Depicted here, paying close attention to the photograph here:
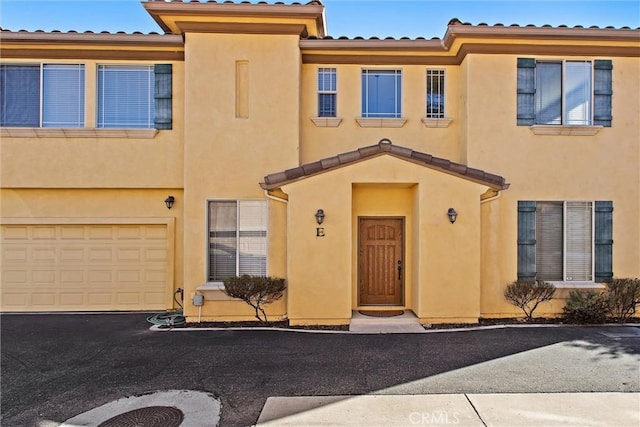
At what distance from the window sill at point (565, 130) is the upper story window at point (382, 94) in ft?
10.5

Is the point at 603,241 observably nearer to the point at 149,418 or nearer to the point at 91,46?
the point at 149,418

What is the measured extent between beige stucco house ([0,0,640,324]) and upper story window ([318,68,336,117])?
2.3 inches

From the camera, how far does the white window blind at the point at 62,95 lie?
8.80 metres

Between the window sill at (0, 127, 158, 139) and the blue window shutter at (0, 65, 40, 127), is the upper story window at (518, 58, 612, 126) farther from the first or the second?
the blue window shutter at (0, 65, 40, 127)

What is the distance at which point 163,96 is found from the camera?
8.80 metres

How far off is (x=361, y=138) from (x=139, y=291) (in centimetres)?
683

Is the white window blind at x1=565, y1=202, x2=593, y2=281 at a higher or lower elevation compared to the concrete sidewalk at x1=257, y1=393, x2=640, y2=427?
higher

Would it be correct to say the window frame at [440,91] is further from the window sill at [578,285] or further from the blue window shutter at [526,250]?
the window sill at [578,285]

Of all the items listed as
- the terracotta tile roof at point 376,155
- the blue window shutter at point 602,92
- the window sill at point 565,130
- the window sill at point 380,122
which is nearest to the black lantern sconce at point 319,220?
the terracotta tile roof at point 376,155

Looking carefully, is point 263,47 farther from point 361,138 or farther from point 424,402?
point 424,402

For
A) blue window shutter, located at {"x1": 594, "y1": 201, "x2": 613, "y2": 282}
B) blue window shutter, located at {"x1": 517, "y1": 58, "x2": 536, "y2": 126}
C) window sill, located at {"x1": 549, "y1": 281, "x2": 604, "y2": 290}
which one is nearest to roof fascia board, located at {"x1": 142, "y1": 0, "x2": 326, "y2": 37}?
blue window shutter, located at {"x1": 517, "y1": 58, "x2": 536, "y2": 126}

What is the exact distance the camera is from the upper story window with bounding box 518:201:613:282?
8352 millimetres

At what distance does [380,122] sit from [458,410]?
655 cm
